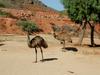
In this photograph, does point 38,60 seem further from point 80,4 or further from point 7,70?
point 80,4

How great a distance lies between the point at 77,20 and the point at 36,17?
35956mm

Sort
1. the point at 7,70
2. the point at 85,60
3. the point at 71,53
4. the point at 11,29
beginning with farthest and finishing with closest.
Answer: the point at 11,29 < the point at 71,53 < the point at 85,60 < the point at 7,70

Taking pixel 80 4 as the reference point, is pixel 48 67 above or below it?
below

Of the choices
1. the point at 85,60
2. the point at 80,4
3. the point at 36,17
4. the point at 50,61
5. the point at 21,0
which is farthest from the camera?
the point at 21,0

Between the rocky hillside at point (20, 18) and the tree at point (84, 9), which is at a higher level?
the tree at point (84, 9)

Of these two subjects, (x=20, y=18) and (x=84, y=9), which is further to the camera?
(x=20, y=18)

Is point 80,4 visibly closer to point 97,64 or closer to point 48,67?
point 97,64

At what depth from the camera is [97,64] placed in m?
22.5

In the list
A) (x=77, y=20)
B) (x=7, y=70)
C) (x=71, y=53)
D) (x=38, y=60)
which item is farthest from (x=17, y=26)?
(x=7, y=70)

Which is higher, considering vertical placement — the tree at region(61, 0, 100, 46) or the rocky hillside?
the tree at region(61, 0, 100, 46)

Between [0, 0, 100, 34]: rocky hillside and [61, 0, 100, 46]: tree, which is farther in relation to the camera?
[0, 0, 100, 34]: rocky hillside

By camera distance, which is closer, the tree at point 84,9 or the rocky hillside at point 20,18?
the tree at point 84,9

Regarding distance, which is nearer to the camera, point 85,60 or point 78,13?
point 85,60

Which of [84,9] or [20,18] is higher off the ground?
[84,9]
